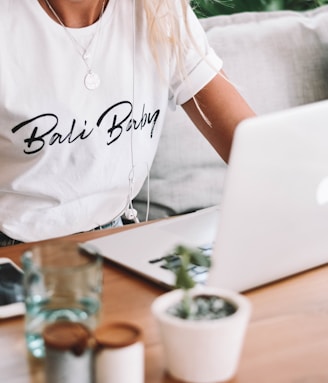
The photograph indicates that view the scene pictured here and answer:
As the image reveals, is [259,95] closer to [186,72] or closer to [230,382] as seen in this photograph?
[186,72]

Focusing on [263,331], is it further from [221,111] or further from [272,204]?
[221,111]

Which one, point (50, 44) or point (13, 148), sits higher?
point (50, 44)

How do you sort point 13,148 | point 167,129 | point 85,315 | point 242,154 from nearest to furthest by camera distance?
point 85,315, point 242,154, point 13,148, point 167,129

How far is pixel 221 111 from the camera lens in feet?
5.23

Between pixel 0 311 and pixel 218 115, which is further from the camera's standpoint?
pixel 218 115

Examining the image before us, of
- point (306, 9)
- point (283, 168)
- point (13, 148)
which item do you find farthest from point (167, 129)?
point (283, 168)

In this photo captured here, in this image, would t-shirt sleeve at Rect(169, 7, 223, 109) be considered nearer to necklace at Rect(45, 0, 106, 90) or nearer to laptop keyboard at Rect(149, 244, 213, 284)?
necklace at Rect(45, 0, 106, 90)

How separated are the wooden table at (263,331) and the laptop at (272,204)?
24 millimetres

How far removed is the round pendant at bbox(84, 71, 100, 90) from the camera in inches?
59.0

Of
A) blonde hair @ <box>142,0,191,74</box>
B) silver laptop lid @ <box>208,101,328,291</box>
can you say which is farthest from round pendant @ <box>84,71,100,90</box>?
silver laptop lid @ <box>208,101,328,291</box>

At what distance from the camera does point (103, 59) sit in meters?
1.53

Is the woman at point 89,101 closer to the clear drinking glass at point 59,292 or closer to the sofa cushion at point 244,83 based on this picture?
the sofa cushion at point 244,83

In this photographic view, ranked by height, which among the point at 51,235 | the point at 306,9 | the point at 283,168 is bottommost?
the point at 51,235

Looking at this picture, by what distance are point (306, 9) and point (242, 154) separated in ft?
5.26
